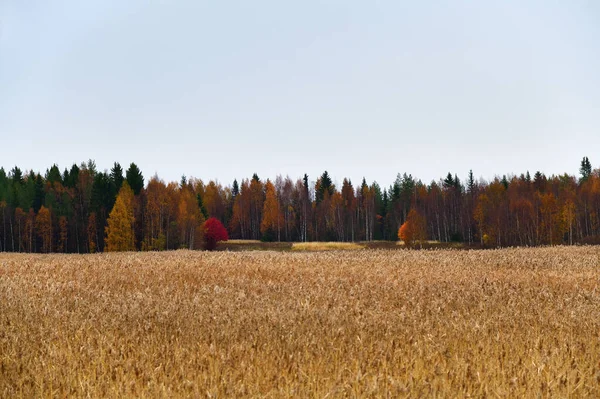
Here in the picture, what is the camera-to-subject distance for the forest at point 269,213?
2670 inches

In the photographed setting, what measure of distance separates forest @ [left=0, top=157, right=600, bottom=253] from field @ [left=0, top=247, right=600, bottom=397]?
188ft

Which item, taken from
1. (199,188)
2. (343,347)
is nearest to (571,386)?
(343,347)

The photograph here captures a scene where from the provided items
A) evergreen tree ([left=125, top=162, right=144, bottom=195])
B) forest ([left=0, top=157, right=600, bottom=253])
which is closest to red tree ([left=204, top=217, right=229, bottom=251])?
forest ([left=0, top=157, right=600, bottom=253])

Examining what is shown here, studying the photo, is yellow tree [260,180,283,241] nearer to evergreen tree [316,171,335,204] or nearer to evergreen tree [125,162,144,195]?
evergreen tree [316,171,335,204]

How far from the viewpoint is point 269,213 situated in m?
95.2

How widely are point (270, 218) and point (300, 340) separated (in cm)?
8890

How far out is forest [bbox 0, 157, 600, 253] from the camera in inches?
2670

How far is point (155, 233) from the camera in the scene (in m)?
66.9

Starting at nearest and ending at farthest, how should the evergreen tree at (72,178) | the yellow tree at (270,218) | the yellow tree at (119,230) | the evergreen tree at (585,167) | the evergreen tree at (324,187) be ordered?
the yellow tree at (119,230) → the evergreen tree at (72,178) → the yellow tree at (270,218) → the evergreen tree at (324,187) → the evergreen tree at (585,167)

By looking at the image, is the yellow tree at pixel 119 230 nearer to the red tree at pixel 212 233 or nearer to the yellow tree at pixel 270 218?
the red tree at pixel 212 233

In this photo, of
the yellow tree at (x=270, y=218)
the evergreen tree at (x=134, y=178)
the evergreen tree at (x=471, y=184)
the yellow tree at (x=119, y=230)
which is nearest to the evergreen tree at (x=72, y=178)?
the evergreen tree at (x=134, y=178)

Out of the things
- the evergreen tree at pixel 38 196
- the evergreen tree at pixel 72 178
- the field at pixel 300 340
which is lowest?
the field at pixel 300 340

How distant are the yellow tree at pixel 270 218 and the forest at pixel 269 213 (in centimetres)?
20

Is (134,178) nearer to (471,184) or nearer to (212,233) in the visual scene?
(212,233)
